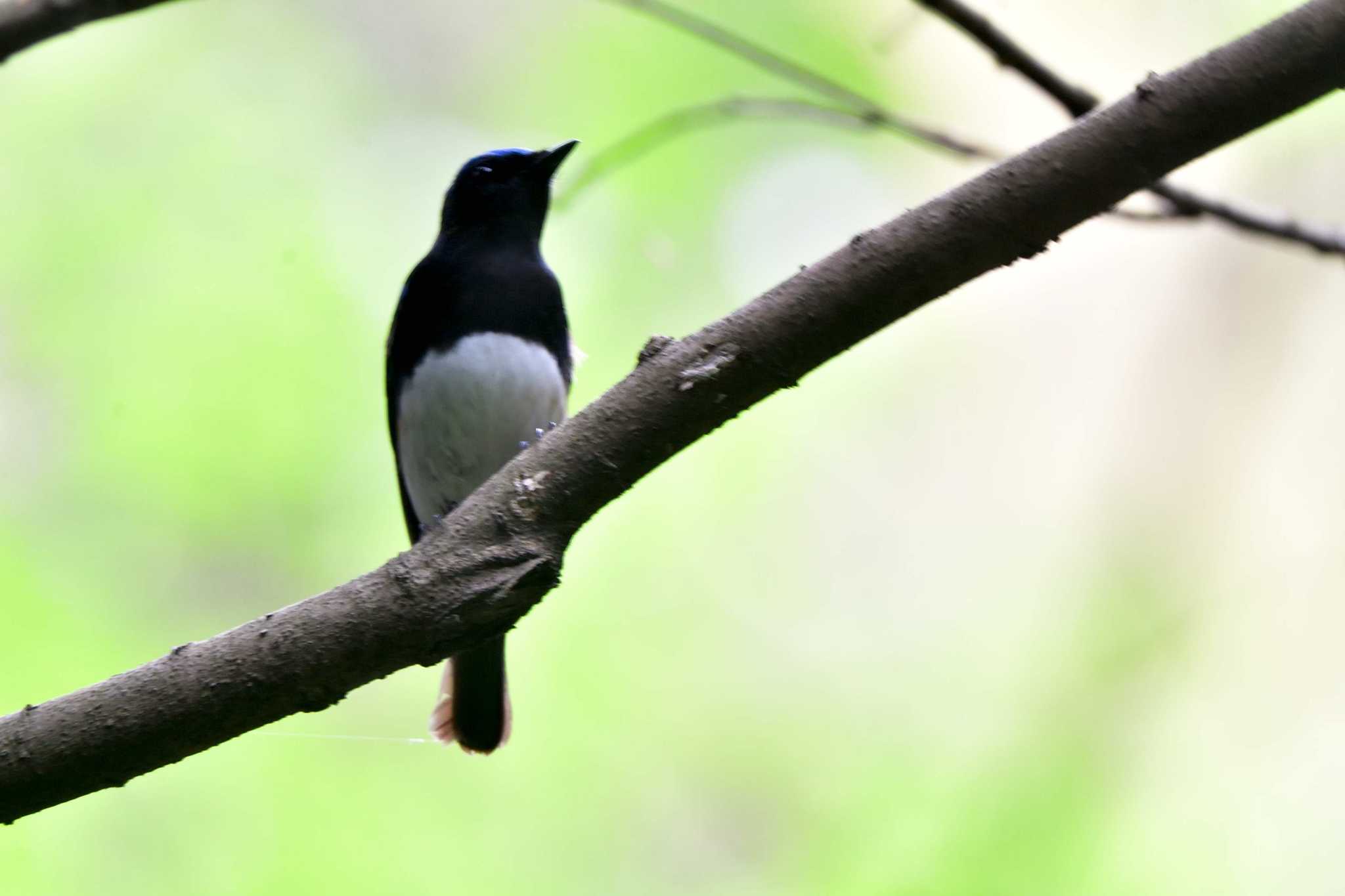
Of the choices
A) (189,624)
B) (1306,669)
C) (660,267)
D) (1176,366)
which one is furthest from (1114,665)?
(189,624)

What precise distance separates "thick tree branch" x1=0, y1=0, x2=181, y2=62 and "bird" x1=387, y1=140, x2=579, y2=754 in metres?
1.29

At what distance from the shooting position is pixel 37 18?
2.22m

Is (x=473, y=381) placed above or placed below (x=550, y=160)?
below

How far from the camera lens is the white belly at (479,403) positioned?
10.9ft

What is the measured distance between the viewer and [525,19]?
19.8ft

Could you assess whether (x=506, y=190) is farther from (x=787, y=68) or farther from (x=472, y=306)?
(x=787, y=68)

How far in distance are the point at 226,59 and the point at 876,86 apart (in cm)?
276

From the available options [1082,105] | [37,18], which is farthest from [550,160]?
[37,18]

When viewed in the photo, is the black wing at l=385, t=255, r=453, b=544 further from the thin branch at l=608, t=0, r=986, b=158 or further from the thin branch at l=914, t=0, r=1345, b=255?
the thin branch at l=914, t=0, r=1345, b=255

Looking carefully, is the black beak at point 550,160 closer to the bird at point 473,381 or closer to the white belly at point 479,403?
the bird at point 473,381

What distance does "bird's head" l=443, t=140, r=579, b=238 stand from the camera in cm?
384

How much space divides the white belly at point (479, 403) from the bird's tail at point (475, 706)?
19.2 inches

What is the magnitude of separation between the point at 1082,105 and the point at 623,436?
1.33m

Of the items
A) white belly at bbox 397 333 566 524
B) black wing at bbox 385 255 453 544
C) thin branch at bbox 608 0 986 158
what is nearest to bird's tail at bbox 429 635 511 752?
black wing at bbox 385 255 453 544
